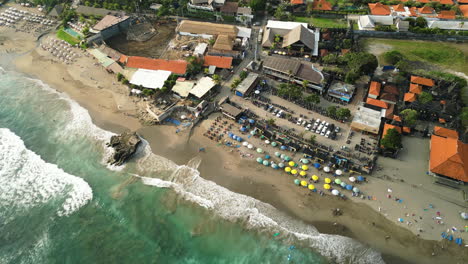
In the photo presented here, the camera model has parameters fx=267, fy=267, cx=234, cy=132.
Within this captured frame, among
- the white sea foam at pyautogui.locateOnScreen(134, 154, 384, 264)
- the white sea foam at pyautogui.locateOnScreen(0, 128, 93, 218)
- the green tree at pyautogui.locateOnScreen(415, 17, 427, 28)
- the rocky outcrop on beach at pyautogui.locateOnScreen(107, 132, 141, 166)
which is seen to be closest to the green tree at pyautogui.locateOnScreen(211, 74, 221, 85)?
the white sea foam at pyautogui.locateOnScreen(134, 154, 384, 264)

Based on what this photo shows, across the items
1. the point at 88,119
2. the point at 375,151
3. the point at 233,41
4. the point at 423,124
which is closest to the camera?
the point at 375,151

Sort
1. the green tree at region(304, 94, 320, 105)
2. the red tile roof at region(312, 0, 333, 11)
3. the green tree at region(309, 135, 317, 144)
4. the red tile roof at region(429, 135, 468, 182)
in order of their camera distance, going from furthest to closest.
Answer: the red tile roof at region(312, 0, 333, 11), the green tree at region(304, 94, 320, 105), the green tree at region(309, 135, 317, 144), the red tile roof at region(429, 135, 468, 182)

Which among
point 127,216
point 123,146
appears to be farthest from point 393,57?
point 127,216

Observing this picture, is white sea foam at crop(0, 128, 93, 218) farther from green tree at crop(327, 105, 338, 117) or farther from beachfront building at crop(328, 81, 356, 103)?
beachfront building at crop(328, 81, 356, 103)

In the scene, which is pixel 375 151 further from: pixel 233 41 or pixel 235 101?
pixel 233 41

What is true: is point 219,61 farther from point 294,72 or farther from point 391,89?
point 391,89

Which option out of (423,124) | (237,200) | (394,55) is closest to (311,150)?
(237,200)
